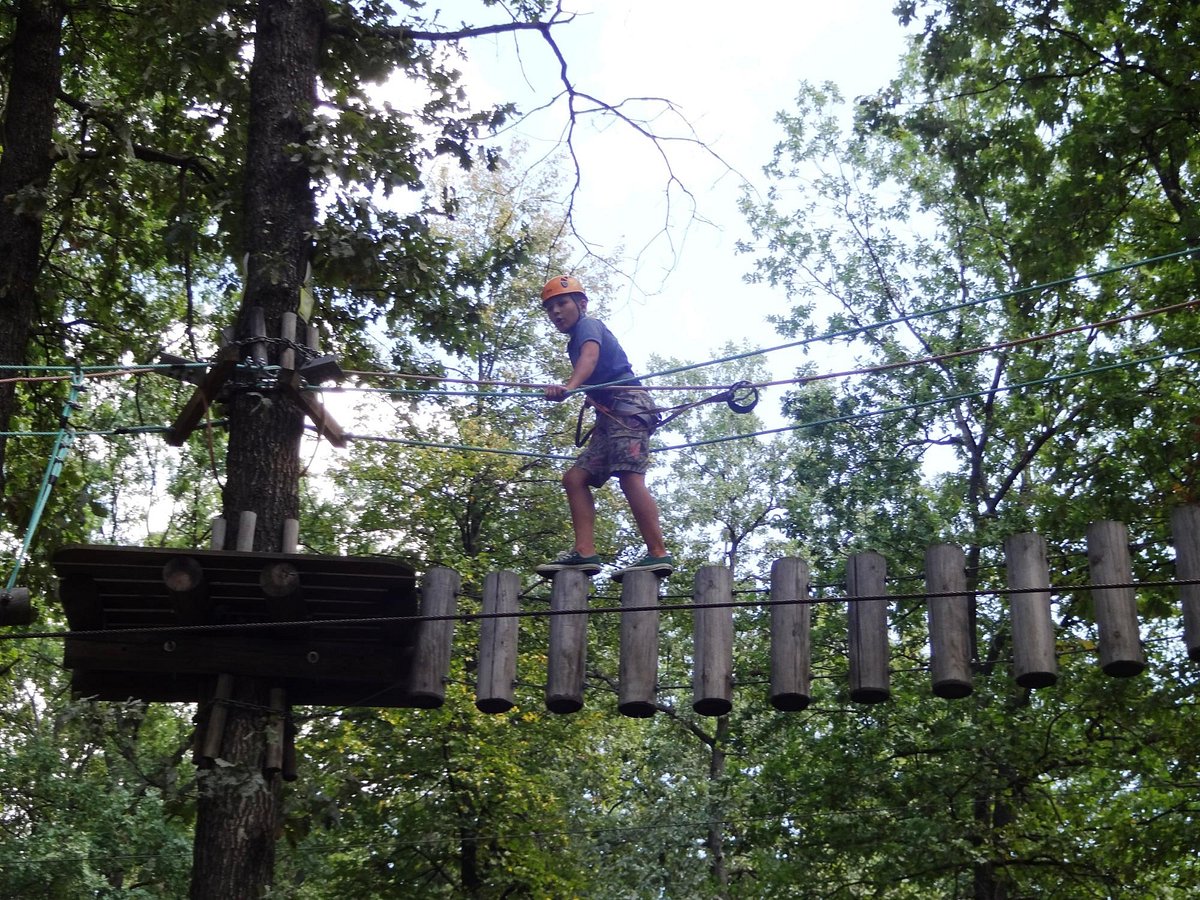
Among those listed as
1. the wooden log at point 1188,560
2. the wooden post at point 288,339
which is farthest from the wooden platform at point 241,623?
the wooden log at point 1188,560

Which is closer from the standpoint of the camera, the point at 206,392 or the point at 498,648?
the point at 498,648

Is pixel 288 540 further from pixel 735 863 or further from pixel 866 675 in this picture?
pixel 735 863

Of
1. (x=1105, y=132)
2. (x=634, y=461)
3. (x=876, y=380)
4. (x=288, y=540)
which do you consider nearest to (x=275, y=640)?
(x=288, y=540)

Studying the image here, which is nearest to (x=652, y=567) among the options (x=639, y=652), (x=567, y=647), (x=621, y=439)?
(x=639, y=652)

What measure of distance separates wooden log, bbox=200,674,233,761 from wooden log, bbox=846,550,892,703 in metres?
2.92

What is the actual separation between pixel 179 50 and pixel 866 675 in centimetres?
631

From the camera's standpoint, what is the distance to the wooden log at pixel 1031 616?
628 cm

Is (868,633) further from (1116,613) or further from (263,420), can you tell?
(263,420)

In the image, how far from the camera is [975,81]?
1230cm

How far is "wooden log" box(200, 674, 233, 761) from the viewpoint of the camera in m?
6.61

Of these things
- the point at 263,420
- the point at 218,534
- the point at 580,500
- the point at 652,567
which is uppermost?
the point at 263,420

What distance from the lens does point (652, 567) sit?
6.70 meters

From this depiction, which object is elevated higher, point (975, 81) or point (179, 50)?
point (975, 81)

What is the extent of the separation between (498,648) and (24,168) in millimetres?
5381
